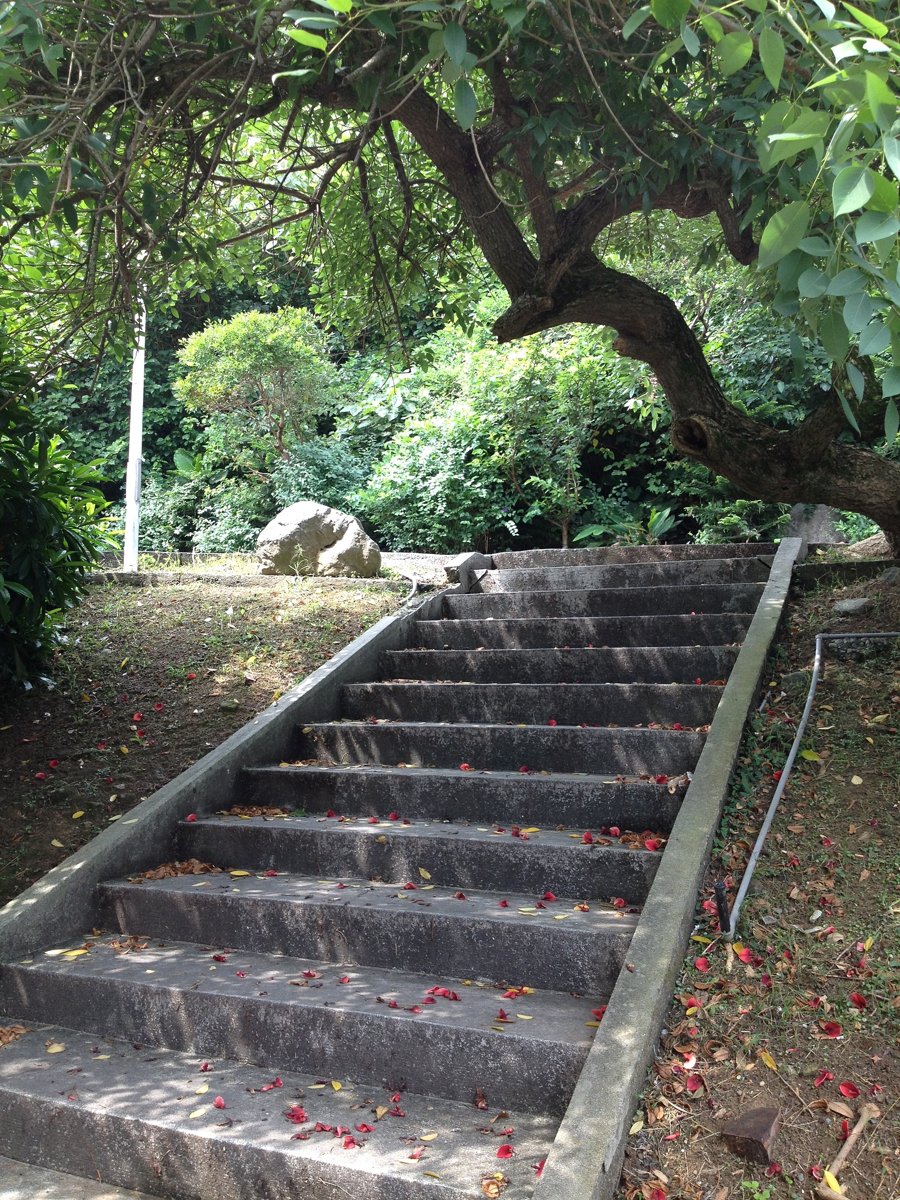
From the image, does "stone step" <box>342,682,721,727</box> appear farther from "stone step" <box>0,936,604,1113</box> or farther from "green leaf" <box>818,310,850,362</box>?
"green leaf" <box>818,310,850,362</box>

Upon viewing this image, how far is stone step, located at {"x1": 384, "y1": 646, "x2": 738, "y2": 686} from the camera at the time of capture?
200 inches

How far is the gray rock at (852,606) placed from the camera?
5234 millimetres

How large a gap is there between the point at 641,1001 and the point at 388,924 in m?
1.03

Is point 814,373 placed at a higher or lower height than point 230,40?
lower

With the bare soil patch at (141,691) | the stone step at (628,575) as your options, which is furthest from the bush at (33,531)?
the stone step at (628,575)

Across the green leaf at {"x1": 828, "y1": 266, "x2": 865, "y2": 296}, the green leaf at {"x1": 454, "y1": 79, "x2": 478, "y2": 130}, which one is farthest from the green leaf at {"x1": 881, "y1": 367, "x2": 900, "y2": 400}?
the green leaf at {"x1": 454, "y1": 79, "x2": 478, "y2": 130}

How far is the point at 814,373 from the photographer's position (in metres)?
8.38

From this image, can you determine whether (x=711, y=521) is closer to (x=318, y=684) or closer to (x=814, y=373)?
(x=814, y=373)

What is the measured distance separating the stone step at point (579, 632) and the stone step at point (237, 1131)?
336 centimetres

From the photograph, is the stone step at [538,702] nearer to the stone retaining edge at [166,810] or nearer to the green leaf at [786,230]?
the stone retaining edge at [166,810]

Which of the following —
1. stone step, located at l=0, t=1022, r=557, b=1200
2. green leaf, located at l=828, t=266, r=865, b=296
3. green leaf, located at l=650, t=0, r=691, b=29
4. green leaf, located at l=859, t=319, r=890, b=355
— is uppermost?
green leaf, located at l=650, t=0, r=691, b=29

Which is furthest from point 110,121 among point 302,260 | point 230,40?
point 302,260

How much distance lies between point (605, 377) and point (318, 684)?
218 inches

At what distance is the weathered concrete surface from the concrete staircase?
4 cm
